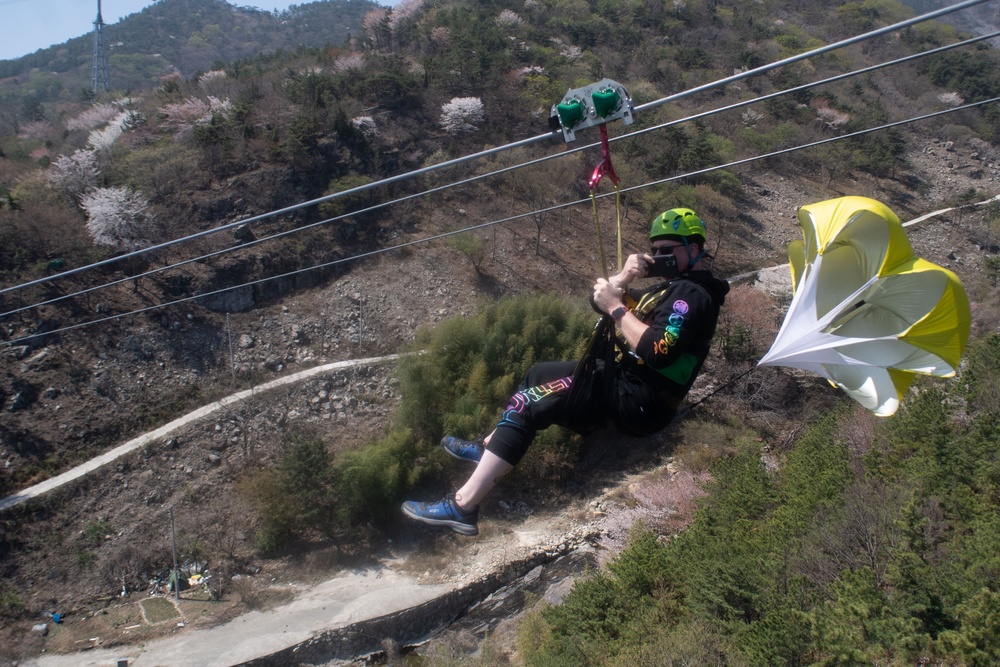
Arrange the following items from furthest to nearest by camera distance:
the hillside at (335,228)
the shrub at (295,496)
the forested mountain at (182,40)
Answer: the forested mountain at (182,40) < the hillside at (335,228) < the shrub at (295,496)

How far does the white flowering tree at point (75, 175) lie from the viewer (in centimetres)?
2034

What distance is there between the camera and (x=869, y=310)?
373cm

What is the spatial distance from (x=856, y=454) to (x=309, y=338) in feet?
44.8

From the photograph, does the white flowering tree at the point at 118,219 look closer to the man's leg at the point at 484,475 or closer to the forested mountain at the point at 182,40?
the man's leg at the point at 484,475

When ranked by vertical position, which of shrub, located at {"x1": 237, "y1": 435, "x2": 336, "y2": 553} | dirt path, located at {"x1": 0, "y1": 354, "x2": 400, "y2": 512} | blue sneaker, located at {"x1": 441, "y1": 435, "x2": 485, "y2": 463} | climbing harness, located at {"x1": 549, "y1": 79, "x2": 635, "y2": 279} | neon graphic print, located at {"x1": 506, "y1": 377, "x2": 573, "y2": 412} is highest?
climbing harness, located at {"x1": 549, "y1": 79, "x2": 635, "y2": 279}

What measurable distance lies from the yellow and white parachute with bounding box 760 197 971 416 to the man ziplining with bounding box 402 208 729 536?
567 mm

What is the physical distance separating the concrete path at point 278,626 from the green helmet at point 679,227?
11962mm

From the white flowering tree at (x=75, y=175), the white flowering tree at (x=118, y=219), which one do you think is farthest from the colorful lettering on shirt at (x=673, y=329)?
the white flowering tree at (x=75, y=175)

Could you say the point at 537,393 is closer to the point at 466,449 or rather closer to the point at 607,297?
the point at 607,297

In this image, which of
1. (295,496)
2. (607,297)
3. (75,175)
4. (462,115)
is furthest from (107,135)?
(607,297)

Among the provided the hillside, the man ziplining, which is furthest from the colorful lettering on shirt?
the hillside

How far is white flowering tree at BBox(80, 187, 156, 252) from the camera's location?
19.1m

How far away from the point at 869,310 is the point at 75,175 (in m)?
23.3

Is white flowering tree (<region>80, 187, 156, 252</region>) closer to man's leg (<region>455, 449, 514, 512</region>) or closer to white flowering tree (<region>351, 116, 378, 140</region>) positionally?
white flowering tree (<region>351, 116, 378, 140</region>)
